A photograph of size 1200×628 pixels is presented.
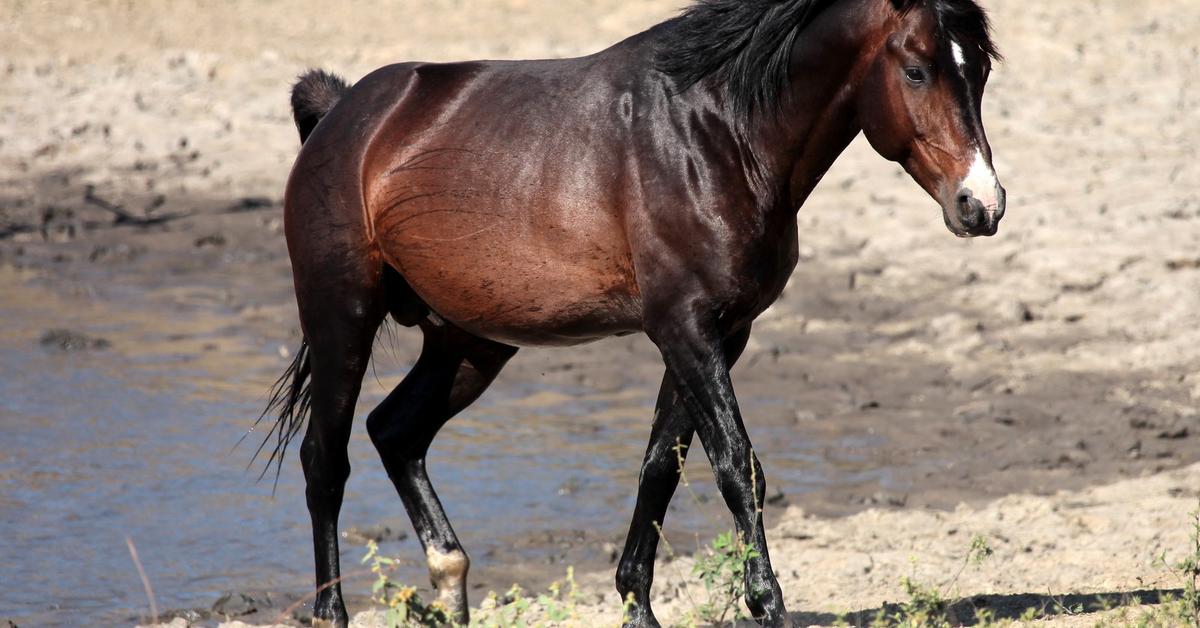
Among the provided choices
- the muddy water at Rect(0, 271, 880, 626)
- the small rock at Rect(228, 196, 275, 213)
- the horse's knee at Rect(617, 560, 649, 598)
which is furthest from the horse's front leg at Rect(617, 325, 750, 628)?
the small rock at Rect(228, 196, 275, 213)

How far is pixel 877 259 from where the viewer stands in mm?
9516

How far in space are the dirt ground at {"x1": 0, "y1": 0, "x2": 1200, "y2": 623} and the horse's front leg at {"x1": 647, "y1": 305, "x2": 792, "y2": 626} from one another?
1022 millimetres

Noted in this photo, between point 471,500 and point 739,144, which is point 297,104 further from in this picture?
point 471,500

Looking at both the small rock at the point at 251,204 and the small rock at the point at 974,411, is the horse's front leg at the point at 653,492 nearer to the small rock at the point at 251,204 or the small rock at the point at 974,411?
the small rock at the point at 974,411

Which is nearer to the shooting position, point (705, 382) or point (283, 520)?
point (705, 382)

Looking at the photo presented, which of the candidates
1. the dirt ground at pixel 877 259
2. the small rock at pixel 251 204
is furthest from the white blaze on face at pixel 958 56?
the small rock at pixel 251 204

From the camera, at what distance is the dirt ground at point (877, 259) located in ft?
19.7

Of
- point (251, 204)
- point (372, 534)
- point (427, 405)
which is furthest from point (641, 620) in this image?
point (251, 204)

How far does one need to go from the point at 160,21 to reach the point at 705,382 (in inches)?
496

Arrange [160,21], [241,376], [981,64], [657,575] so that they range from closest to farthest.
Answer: [981,64]
[657,575]
[241,376]
[160,21]

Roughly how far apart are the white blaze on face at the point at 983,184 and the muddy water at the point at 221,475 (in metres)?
1.46

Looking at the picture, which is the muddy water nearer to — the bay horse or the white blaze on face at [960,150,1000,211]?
the bay horse

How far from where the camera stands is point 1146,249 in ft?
28.8

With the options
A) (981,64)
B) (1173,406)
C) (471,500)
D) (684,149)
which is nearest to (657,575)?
(471,500)
